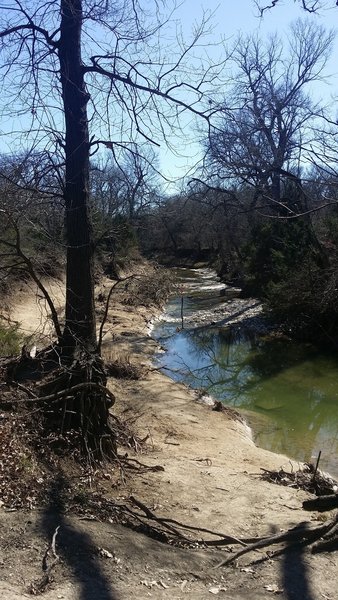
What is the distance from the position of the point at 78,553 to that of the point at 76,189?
15.6ft

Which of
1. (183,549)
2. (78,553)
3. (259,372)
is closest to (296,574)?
(183,549)

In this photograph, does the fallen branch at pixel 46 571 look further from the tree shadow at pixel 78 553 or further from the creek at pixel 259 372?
the creek at pixel 259 372

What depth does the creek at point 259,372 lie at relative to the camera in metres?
12.8

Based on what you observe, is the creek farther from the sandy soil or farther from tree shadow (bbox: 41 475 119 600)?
tree shadow (bbox: 41 475 119 600)

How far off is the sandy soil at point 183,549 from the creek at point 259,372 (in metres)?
2.14

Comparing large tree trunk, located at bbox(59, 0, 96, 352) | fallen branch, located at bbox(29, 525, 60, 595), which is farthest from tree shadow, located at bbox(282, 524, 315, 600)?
large tree trunk, located at bbox(59, 0, 96, 352)

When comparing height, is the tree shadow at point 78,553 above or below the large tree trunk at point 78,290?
below

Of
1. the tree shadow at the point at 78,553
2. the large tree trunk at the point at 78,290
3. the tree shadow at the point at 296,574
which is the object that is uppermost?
the large tree trunk at the point at 78,290

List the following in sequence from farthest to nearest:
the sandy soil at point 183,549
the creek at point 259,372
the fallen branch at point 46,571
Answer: the creek at point 259,372
the sandy soil at point 183,549
the fallen branch at point 46,571

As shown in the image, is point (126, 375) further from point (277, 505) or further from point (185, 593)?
point (185, 593)

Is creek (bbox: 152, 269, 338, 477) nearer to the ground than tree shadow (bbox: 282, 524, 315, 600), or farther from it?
nearer to the ground

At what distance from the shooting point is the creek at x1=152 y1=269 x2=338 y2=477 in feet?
42.0

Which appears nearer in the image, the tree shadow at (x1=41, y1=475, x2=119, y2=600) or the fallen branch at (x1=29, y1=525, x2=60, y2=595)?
the fallen branch at (x1=29, y1=525, x2=60, y2=595)

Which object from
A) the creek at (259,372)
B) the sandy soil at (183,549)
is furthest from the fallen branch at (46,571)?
the creek at (259,372)
